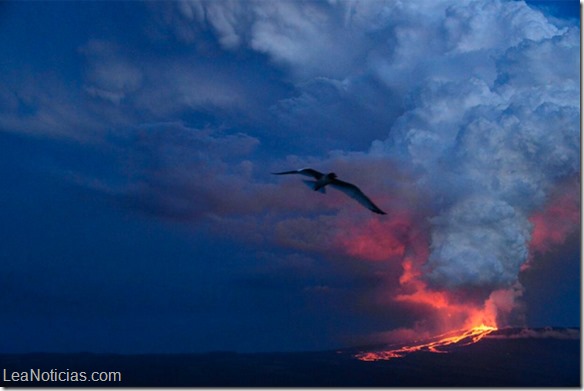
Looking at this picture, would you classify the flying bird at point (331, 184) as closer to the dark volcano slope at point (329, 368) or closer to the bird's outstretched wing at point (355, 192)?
the bird's outstretched wing at point (355, 192)

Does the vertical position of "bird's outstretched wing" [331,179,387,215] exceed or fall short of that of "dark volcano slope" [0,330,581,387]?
it exceeds it

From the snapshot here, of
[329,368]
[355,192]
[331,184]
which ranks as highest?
[331,184]

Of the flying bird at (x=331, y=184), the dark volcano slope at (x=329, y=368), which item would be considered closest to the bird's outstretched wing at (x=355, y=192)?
the flying bird at (x=331, y=184)

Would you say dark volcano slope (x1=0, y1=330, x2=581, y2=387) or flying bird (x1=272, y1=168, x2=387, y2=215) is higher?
flying bird (x1=272, y1=168, x2=387, y2=215)

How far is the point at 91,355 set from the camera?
10.8 m

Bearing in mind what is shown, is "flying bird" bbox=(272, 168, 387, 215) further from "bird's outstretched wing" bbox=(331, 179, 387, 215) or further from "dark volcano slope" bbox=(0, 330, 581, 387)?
"dark volcano slope" bbox=(0, 330, 581, 387)

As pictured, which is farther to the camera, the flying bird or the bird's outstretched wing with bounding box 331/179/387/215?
the bird's outstretched wing with bounding box 331/179/387/215

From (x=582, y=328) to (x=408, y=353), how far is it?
11.6 feet

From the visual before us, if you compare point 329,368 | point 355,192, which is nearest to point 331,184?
point 355,192

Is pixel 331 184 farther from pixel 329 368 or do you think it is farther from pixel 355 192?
pixel 329 368

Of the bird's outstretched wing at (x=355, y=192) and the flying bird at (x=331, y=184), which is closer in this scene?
the flying bird at (x=331, y=184)

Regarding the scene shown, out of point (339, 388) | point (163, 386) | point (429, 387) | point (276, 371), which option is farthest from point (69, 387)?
point (429, 387)

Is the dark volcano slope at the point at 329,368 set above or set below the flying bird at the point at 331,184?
below

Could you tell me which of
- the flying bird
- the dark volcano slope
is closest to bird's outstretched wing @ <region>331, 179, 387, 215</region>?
the flying bird
